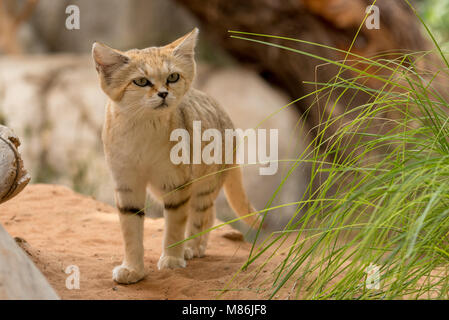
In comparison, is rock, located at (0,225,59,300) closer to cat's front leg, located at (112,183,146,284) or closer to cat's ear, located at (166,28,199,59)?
cat's front leg, located at (112,183,146,284)

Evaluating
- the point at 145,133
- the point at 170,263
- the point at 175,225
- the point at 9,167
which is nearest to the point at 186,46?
the point at 145,133

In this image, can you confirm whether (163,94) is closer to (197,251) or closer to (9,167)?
(9,167)

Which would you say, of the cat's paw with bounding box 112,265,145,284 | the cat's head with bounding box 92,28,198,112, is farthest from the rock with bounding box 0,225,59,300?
the cat's head with bounding box 92,28,198,112

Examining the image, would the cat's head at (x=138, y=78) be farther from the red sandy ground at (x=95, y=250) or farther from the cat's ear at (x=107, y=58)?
the red sandy ground at (x=95, y=250)

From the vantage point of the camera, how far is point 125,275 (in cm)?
272

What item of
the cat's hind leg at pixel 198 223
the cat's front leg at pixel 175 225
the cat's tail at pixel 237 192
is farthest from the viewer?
the cat's tail at pixel 237 192

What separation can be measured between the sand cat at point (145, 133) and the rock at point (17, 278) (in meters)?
0.81

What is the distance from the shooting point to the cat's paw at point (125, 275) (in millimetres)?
2713

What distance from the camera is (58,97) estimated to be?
661 centimetres

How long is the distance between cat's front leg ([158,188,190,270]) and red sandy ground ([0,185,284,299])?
0.20 feet

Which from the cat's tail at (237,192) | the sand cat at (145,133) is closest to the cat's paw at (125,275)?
the sand cat at (145,133)
